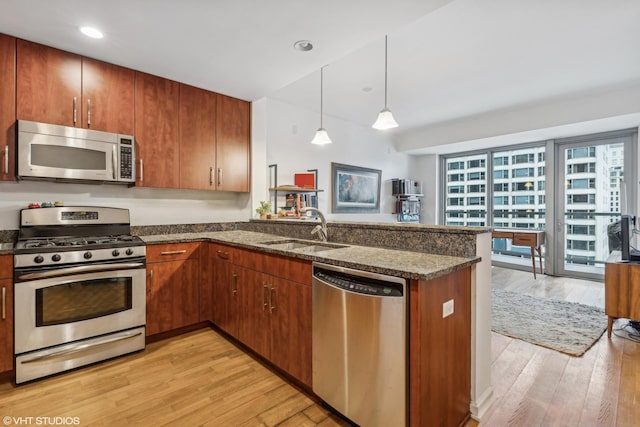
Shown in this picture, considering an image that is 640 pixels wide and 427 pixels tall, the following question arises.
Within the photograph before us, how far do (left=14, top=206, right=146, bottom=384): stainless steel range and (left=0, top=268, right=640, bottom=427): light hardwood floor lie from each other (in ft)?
0.48

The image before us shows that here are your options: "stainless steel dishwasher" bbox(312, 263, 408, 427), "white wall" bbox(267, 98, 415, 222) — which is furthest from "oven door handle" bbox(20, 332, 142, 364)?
"white wall" bbox(267, 98, 415, 222)

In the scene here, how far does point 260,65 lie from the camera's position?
110 inches

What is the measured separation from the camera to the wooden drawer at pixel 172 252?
2.68 metres

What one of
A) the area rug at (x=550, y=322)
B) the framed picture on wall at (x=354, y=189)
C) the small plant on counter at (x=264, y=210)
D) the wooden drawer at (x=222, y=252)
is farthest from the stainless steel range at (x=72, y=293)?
the area rug at (x=550, y=322)

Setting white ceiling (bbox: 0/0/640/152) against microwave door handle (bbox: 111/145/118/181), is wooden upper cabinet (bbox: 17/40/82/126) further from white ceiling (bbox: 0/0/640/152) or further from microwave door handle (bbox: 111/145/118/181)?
microwave door handle (bbox: 111/145/118/181)

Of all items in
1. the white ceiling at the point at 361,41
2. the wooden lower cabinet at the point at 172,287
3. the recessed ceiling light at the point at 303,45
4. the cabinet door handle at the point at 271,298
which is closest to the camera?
the white ceiling at the point at 361,41

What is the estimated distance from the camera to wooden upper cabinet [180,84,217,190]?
3199mm

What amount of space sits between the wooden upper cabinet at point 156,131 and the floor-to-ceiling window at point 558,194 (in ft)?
18.4

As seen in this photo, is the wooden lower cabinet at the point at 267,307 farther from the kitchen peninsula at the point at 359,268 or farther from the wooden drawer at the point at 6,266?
the wooden drawer at the point at 6,266

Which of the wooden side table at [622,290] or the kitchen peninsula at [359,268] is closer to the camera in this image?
the kitchen peninsula at [359,268]

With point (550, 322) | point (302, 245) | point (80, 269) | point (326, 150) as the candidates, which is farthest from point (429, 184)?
point (80, 269)

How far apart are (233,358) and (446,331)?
1.70 meters

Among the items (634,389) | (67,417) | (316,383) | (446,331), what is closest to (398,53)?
(446,331)

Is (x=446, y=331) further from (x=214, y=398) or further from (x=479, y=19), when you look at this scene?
(x=479, y=19)
